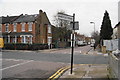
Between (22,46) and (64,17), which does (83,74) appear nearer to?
(64,17)

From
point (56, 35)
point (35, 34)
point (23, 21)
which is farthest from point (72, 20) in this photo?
point (56, 35)

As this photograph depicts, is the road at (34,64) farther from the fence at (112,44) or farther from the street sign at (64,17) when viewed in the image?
the fence at (112,44)

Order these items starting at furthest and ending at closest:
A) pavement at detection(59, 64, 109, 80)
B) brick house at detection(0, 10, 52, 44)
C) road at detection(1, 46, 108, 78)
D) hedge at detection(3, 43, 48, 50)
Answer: brick house at detection(0, 10, 52, 44)
hedge at detection(3, 43, 48, 50)
road at detection(1, 46, 108, 78)
pavement at detection(59, 64, 109, 80)

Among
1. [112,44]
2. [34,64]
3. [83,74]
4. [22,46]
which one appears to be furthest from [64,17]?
[22,46]

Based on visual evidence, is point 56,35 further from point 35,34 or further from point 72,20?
point 72,20

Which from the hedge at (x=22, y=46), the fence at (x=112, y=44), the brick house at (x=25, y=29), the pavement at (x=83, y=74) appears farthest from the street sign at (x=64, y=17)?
the brick house at (x=25, y=29)

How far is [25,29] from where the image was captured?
3659 cm

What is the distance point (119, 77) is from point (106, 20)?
26781 millimetres

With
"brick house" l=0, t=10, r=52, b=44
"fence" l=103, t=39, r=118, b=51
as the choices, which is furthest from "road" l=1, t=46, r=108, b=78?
"brick house" l=0, t=10, r=52, b=44

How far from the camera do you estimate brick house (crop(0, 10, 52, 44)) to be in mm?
35188

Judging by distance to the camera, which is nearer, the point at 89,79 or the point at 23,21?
the point at 89,79

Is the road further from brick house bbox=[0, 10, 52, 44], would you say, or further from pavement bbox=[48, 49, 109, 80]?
brick house bbox=[0, 10, 52, 44]

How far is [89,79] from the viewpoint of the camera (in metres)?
6.89

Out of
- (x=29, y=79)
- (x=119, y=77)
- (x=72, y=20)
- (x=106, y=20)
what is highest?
(x=106, y=20)
